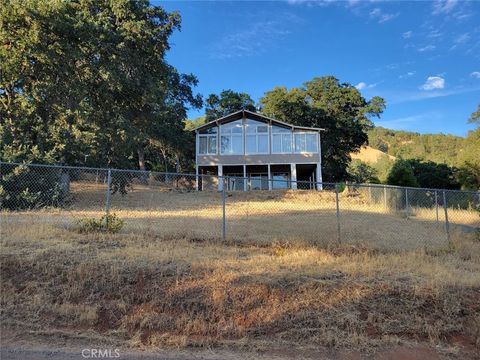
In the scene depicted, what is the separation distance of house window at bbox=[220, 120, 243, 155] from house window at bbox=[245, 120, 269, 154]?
58 centimetres

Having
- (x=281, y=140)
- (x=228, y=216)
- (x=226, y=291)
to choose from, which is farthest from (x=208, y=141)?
(x=226, y=291)

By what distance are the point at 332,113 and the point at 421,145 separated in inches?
2587

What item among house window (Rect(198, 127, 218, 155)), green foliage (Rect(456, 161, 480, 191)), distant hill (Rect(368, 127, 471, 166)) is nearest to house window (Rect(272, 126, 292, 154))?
house window (Rect(198, 127, 218, 155))

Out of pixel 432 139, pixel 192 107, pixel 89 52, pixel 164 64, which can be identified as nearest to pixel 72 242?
pixel 89 52

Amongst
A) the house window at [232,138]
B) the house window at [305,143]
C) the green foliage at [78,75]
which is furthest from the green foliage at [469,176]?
the green foliage at [78,75]

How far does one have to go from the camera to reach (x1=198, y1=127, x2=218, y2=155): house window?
34.4m

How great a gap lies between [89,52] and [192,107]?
18.7 m

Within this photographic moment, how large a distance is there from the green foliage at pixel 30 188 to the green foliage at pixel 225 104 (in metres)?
28.1

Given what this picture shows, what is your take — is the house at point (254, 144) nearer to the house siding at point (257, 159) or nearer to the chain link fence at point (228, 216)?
the house siding at point (257, 159)

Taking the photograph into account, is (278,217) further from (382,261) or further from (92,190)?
(92,190)

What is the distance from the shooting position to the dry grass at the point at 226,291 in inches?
222

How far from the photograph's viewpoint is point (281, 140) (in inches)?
1351

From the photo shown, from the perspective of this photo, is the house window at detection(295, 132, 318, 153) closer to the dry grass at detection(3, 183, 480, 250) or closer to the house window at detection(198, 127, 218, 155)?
the house window at detection(198, 127, 218, 155)

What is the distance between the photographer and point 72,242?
26.5ft
